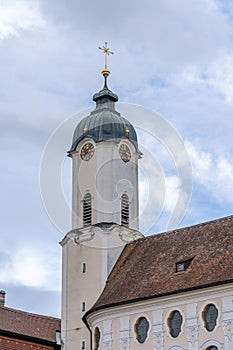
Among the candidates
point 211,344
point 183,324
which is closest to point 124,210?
point 183,324

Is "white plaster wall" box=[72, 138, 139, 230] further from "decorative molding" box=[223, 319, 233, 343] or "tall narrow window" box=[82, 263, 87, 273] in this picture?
"decorative molding" box=[223, 319, 233, 343]

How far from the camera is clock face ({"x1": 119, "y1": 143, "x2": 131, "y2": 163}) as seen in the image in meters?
64.0

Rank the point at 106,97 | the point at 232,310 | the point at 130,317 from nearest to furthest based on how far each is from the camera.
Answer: the point at 232,310 → the point at 130,317 → the point at 106,97

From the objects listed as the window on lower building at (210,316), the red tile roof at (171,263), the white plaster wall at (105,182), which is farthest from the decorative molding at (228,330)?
the white plaster wall at (105,182)

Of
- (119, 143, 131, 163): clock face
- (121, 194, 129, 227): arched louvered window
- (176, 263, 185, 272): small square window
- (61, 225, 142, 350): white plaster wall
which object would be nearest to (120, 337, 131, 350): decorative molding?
(61, 225, 142, 350): white plaster wall

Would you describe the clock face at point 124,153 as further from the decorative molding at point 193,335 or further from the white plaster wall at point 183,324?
the decorative molding at point 193,335

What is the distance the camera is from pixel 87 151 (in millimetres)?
64062

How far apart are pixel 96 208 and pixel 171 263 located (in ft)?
30.4

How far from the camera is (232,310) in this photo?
48312 millimetres

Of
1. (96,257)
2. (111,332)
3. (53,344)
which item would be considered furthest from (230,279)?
(53,344)

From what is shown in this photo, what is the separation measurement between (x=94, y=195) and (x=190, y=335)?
16.2 m

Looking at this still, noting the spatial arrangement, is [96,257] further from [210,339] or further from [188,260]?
[210,339]

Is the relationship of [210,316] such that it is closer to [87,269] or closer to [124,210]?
[87,269]

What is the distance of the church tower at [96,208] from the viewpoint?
5947 cm
